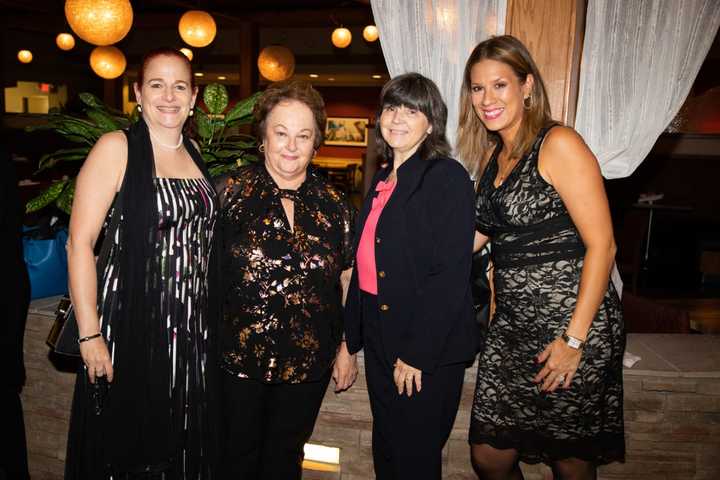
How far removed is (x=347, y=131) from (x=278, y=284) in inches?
520

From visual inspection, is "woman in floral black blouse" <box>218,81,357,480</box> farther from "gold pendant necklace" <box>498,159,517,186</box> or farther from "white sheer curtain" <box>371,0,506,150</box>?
"white sheer curtain" <box>371,0,506,150</box>

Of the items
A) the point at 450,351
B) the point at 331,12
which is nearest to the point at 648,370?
the point at 450,351

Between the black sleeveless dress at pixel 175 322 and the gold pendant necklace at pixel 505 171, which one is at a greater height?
the gold pendant necklace at pixel 505 171

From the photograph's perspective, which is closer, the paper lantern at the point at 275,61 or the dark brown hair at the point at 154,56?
the dark brown hair at the point at 154,56

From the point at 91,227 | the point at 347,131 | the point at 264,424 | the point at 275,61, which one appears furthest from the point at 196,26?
the point at 347,131

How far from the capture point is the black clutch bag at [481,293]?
2.32 metres

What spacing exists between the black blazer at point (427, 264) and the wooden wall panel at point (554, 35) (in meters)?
0.85

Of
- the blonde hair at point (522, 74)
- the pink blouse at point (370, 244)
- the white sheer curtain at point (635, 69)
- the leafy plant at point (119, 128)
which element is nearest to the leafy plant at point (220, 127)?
the leafy plant at point (119, 128)

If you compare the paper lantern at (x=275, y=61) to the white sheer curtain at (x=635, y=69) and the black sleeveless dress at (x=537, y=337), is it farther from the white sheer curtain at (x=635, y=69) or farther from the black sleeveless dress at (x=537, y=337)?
the black sleeveless dress at (x=537, y=337)

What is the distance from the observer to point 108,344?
188 centimetres

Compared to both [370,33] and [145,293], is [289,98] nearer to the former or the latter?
[145,293]

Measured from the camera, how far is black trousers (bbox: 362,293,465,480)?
1.92 m

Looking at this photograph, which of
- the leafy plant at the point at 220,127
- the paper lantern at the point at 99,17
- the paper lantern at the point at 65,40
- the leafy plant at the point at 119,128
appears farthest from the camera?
the paper lantern at the point at 65,40

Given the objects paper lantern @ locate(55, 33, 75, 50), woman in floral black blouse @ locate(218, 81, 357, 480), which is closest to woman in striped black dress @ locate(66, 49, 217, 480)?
woman in floral black blouse @ locate(218, 81, 357, 480)
